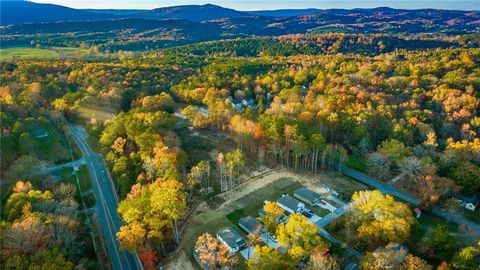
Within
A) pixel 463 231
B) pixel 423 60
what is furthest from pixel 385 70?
pixel 463 231

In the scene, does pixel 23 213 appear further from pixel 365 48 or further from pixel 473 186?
pixel 365 48

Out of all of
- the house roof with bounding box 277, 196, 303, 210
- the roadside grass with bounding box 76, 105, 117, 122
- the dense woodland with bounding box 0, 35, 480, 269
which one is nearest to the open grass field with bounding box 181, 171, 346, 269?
the house roof with bounding box 277, 196, 303, 210

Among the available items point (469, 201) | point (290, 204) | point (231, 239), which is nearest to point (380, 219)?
point (290, 204)

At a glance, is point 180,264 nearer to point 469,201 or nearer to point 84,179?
point 84,179

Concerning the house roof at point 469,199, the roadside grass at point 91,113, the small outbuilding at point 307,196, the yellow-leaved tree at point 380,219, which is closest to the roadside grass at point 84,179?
the roadside grass at point 91,113

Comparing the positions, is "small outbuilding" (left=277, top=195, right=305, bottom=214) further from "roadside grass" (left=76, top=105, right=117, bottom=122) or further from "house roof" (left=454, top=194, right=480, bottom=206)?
"roadside grass" (left=76, top=105, right=117, bottom=122)

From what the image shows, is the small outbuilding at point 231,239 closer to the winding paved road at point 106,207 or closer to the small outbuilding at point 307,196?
the winding paved road at point 106,207
